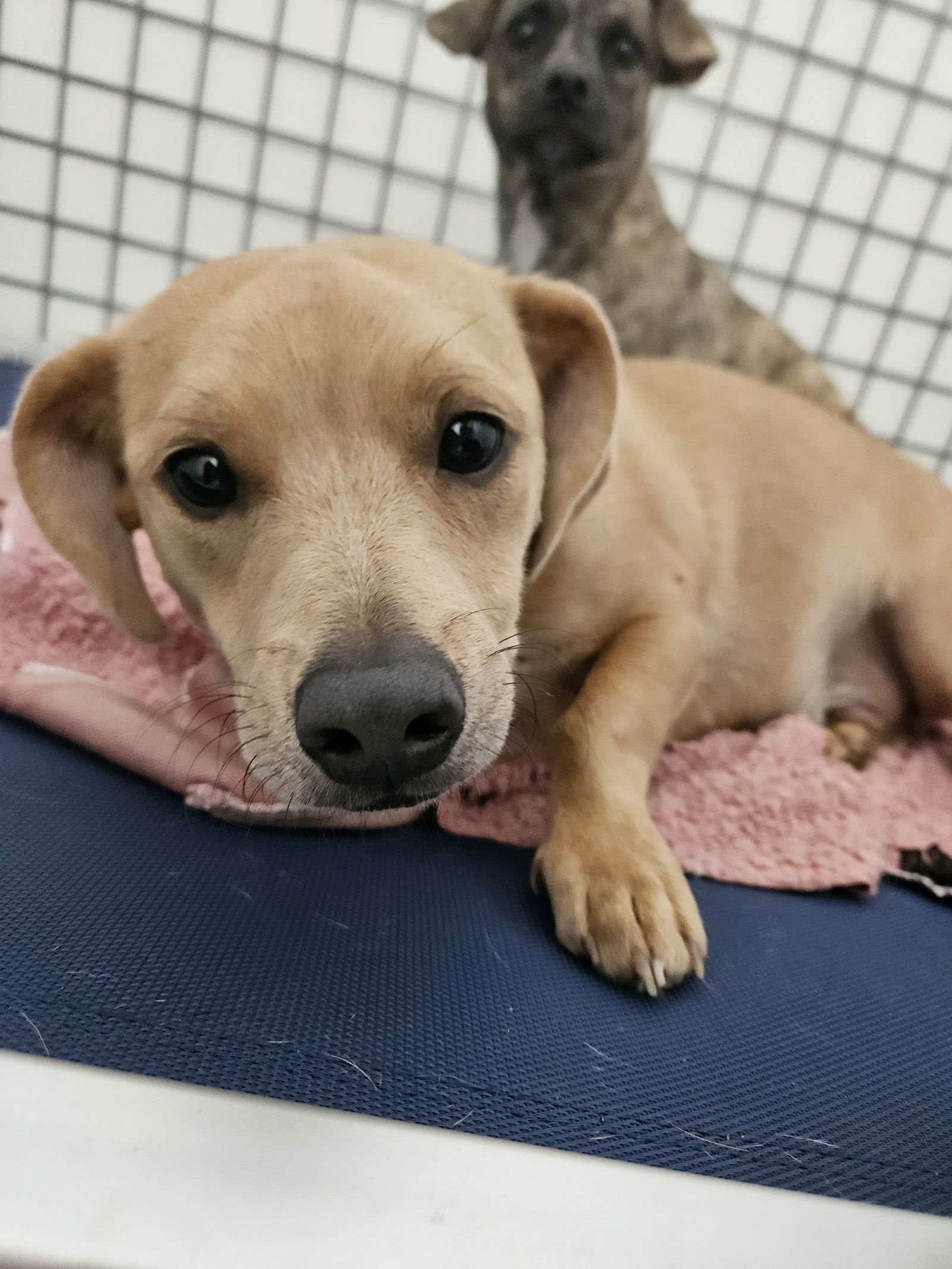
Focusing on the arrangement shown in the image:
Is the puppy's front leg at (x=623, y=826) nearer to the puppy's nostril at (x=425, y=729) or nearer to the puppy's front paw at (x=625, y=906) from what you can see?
the puppy's front paw at (x=625, y=906)

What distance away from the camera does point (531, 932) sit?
97 cm

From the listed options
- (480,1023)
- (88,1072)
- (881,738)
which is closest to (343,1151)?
(88,1072)

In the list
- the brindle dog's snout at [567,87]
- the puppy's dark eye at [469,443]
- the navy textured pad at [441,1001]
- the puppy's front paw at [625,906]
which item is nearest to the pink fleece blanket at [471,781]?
the navy textured pad at [441,1001]

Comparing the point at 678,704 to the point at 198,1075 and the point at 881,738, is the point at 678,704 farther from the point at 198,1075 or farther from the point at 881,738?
the point at 198,1075

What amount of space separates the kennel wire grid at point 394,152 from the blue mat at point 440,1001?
194cm

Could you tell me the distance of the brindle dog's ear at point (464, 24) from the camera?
2.32 meters

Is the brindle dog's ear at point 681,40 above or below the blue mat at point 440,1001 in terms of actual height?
above

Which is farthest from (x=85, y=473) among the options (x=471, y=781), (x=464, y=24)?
(x=464, y=24)

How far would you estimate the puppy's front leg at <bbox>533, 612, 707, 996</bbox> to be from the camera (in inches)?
36.2

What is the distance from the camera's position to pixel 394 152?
2.48 m

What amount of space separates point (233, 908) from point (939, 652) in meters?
1.34

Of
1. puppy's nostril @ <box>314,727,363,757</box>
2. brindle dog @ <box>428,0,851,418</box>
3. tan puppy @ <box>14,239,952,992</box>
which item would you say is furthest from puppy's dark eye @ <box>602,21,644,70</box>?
puppy's nostril @ <box>314,727,363,757</box>

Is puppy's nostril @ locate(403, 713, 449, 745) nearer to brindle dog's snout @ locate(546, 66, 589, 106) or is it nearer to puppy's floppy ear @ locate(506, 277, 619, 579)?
puppy's floppy ear @ locate(506, 277, 619, 579)

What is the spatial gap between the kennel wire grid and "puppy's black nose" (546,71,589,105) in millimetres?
421
